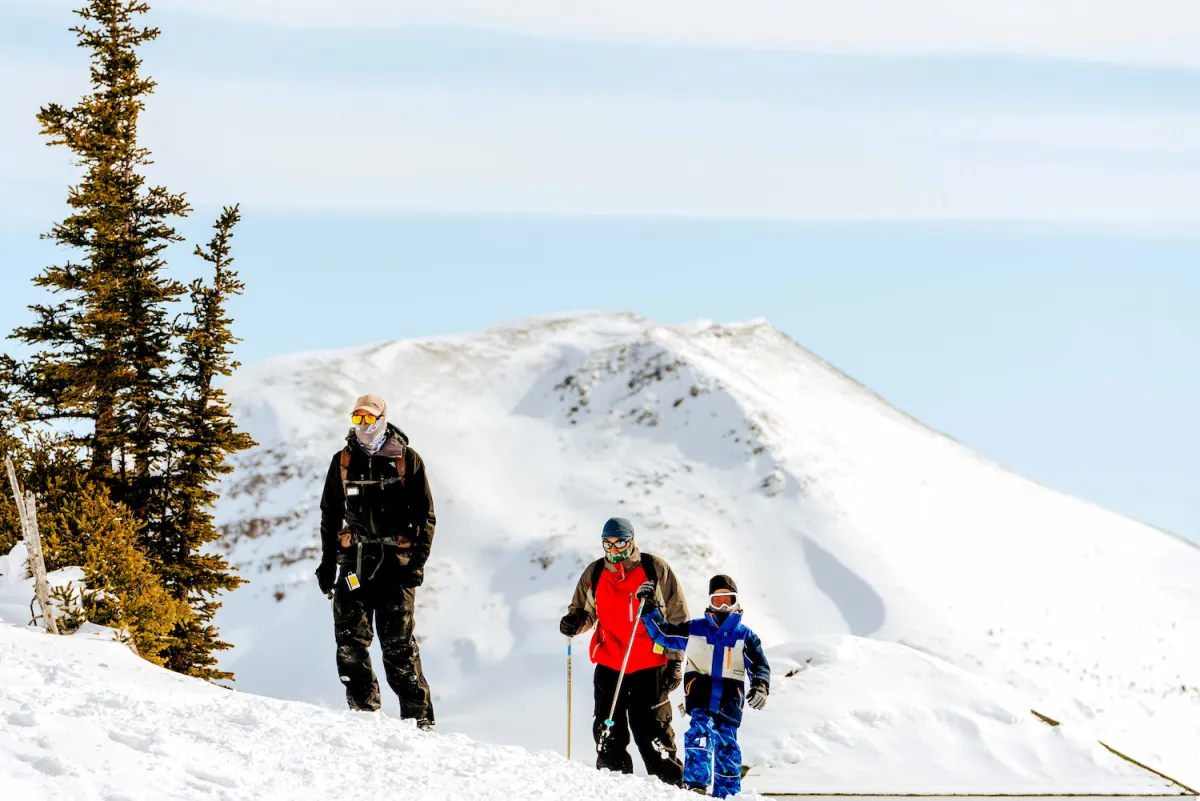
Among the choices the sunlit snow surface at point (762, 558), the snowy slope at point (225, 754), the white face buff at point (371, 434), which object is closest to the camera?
the snowy slope at point (225, 754)

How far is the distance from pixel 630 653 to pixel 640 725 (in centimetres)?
65

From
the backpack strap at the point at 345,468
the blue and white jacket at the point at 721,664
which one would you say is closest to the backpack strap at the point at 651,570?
the blue and white jacket at the point at 721,664

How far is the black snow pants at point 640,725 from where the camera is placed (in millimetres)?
10000

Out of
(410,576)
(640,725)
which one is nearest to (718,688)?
(640,725)

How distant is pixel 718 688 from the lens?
934 cm

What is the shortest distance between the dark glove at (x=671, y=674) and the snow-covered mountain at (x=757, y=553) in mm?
5854

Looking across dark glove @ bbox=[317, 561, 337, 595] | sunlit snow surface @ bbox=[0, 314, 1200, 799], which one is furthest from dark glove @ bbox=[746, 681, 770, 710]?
sunlit snow surface @ bbox=[0, 314, 1200, 799]

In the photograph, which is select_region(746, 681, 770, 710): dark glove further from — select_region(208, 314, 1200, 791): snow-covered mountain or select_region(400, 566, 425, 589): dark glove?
select_region(208, 314, 1200, 791): snow-covered mountain

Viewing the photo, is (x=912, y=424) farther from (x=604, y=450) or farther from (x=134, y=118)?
(x=134, y=118)

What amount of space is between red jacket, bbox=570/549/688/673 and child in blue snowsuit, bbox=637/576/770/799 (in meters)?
0.45

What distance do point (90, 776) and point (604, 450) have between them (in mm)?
29676

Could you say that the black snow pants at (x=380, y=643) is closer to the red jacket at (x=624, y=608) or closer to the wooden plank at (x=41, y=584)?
the red jacket at (x=624, y=608)

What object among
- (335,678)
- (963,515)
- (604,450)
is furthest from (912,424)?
(335,678)

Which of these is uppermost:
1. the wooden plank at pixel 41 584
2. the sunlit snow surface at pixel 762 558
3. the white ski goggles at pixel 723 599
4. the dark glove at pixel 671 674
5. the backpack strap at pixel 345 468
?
the backpack strap at pixel 345 468
